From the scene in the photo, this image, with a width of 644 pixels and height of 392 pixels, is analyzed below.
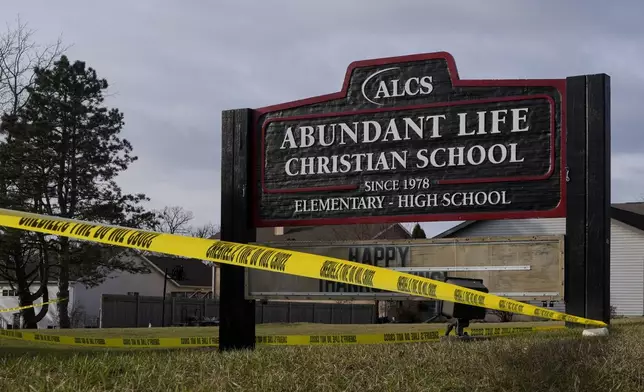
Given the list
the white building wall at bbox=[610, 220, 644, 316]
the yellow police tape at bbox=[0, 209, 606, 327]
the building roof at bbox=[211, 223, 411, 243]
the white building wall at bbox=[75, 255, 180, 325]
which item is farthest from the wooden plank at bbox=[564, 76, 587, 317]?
the white building wall at bbox=[75, 255, 180, 325]

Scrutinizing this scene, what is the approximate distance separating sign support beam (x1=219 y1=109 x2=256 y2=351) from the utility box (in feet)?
8.72

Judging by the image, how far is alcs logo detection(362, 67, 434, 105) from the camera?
30.5 ft

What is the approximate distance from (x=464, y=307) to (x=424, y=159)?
1930 millimetres

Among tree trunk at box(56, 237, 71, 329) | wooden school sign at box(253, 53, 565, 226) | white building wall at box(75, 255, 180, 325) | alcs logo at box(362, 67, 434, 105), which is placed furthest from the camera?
white building wall at box(75, 255, 180, 325)

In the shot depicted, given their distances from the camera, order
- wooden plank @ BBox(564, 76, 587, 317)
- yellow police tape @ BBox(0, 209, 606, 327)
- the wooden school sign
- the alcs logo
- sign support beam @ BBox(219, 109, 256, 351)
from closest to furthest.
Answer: yellow police tape @ BBox(0, 209, 606, 327), wooden plank @ BBox(564, 76, 587, 317), the wooden school sign, the alcs logo, sign support beam @ BBox(219, 109, 256, 351)

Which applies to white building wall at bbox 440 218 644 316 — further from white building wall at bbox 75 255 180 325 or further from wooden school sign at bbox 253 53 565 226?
white building wall at bbox 75 255 180 325

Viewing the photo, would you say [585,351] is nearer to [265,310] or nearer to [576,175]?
[576,175]

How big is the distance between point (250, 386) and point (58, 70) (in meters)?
37.1

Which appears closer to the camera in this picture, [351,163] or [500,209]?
[500,209]

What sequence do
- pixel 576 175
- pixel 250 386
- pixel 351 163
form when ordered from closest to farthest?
1. pixel 250 386
2. pixel 576 175
3. pixel 351 163

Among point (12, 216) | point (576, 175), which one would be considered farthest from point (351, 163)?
point (12, 216)

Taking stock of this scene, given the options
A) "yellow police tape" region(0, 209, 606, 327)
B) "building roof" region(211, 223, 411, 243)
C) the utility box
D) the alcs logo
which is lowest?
the utility box

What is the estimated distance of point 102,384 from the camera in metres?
4.05

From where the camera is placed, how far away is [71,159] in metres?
38.2
